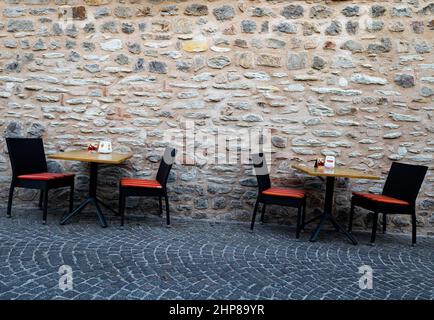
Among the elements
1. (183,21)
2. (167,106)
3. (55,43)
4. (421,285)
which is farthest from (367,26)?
(55,43)

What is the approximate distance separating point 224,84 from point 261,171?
4.07 ft

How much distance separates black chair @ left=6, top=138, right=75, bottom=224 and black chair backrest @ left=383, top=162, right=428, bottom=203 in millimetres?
3841

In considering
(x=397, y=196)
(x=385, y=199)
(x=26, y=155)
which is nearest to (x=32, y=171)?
(x=26, y=155)

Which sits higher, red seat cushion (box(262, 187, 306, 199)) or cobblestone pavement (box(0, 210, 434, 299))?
red seat cushion (box(262, 187, 306, 199))

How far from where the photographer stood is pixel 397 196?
14.3ft

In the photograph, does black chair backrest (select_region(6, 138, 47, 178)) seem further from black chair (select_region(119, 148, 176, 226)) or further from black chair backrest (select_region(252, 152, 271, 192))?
black chair backrest (select_region(252, 152, 271, 192))

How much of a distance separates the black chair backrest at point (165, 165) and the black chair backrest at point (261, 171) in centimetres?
97

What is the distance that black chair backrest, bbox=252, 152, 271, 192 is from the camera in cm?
430

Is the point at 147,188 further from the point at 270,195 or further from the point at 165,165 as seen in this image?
the point at 270,195

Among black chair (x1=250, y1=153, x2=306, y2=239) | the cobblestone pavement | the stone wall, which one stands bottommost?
the cobblestone pavement

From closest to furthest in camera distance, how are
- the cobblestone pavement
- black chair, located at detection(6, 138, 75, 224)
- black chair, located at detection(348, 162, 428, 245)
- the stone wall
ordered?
the cobblestone pavement
black chair, located at detection(348, 162, 428, 245)
black chair, located at detection(6, 138, 75, 224)
the stone wall

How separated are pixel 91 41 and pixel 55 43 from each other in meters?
0.48

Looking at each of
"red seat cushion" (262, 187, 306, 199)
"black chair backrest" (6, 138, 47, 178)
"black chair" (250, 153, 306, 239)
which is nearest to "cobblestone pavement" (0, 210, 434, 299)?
"black chair" (250, 153, 306, 239)

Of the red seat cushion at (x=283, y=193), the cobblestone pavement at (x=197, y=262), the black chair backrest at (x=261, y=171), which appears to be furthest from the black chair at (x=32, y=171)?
the red seat cushion at (x=283, y=193)
